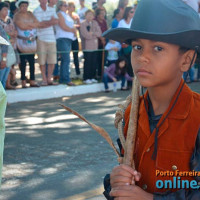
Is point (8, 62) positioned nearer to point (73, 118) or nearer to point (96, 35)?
point (73, 118)

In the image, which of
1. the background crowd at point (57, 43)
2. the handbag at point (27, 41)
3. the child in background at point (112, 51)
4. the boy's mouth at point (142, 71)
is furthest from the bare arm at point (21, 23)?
the boy's mouth at point (142, 71)

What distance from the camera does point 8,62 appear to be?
9.04 meters

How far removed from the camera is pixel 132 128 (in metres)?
2.29

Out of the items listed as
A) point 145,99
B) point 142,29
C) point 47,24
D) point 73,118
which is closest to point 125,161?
point 145,99

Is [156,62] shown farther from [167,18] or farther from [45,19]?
[45,19]

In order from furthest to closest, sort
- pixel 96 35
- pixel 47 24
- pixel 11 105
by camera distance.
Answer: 1. pixel 96 35
2. pixel 47 24
3. pixel 11 105

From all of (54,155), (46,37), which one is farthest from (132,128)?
(46,37)

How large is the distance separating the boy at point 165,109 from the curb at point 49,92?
26.8 ft

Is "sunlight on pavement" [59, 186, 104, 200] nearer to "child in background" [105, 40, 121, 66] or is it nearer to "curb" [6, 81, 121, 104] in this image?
"curb" [6, 81, 121, 104]

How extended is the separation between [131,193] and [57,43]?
31.2 ft

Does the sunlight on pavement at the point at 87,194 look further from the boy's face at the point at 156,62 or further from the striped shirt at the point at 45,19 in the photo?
the striped shirt at the point at 45,19

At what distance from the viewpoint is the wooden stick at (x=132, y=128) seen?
223cm

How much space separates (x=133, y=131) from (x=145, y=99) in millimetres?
220

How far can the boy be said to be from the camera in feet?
6.97
